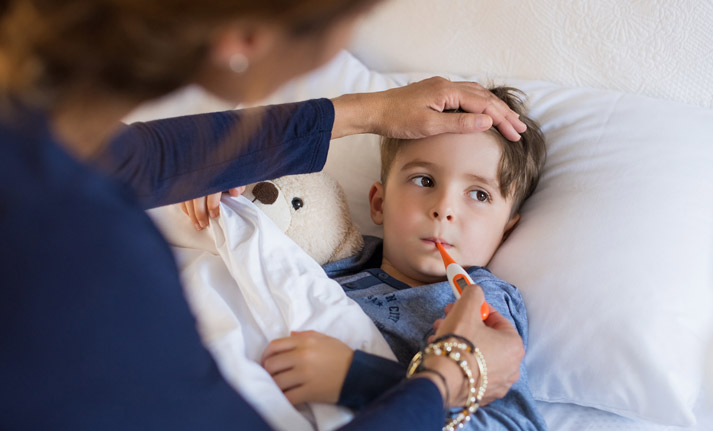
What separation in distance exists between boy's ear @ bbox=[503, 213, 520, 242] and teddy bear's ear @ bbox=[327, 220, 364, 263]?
305 millimetres

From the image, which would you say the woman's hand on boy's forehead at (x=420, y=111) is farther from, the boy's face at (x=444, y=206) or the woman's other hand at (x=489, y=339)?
the woman's other hand at (x=489, y=339)

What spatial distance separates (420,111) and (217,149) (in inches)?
15.4

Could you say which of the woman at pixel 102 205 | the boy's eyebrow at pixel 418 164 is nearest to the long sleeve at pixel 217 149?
the boy's eyebrow at pixel 418 164

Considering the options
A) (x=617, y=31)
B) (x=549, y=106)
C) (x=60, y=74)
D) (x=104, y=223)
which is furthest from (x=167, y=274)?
(x=617, y=31)

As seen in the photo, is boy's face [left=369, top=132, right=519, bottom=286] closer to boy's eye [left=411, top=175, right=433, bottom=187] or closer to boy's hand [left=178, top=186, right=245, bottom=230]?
boy's eye [left=411, top=175, right=433, bottom=187]

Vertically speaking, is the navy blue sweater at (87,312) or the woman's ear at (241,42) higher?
the woman's ear at (241,42)

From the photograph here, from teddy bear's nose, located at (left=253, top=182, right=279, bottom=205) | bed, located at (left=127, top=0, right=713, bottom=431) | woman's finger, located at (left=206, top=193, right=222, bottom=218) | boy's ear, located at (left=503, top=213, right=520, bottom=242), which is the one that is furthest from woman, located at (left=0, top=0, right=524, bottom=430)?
boy's ear, located at (left=503, top=213, right=520, bottom=242)

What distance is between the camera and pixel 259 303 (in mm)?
1069

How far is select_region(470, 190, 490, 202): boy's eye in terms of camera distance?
130 centimetres

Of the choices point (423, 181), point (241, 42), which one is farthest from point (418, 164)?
point (241, 42)

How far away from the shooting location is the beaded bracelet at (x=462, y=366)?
85cm

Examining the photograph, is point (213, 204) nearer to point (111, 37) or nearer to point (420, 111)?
point (420, 111)

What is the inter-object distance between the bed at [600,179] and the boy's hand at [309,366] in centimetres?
39

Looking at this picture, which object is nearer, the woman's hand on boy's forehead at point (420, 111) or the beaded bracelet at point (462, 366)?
the beaded bracelet at point (462, 366)
